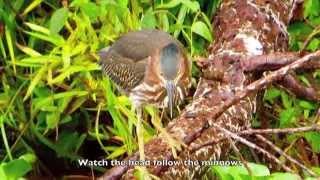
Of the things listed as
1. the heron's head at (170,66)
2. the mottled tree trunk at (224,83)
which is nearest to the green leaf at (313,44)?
the mottled tree trunk at (224,83)

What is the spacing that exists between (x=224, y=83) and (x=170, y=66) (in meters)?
0.59

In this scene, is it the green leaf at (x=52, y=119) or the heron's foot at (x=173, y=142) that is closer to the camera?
the heron's foot at (x=173, y=142)

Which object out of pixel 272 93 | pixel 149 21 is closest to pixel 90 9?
pixel 149 21

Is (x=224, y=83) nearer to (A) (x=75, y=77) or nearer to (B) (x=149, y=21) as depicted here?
(B) (x=149, y=21)

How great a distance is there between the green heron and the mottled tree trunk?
17 centimetres

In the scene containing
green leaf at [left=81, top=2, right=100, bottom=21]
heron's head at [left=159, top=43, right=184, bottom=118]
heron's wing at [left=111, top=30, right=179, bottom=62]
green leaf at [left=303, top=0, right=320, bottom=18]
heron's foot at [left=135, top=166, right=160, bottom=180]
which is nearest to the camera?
heron's head at [left=159, top=43, right=184, bottom=118]

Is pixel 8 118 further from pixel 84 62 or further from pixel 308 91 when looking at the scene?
pixel 308 91

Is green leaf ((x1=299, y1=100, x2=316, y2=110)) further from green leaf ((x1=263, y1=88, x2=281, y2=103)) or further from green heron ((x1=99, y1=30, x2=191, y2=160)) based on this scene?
green heron ((x1=99, y1=30, x2=191, y2=160))

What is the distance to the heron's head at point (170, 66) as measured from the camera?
A: 1420 mm

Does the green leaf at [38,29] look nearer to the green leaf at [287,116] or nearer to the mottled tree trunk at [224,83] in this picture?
the mottled tree trunk at [224,83]

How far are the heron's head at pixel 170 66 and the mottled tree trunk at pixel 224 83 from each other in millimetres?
252

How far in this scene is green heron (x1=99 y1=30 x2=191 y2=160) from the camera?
1439mm

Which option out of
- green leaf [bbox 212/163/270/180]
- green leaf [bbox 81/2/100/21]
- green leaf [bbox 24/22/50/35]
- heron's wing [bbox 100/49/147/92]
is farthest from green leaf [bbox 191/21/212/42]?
green leaf [bbox 212/163/270/180]

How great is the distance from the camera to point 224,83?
200cm
